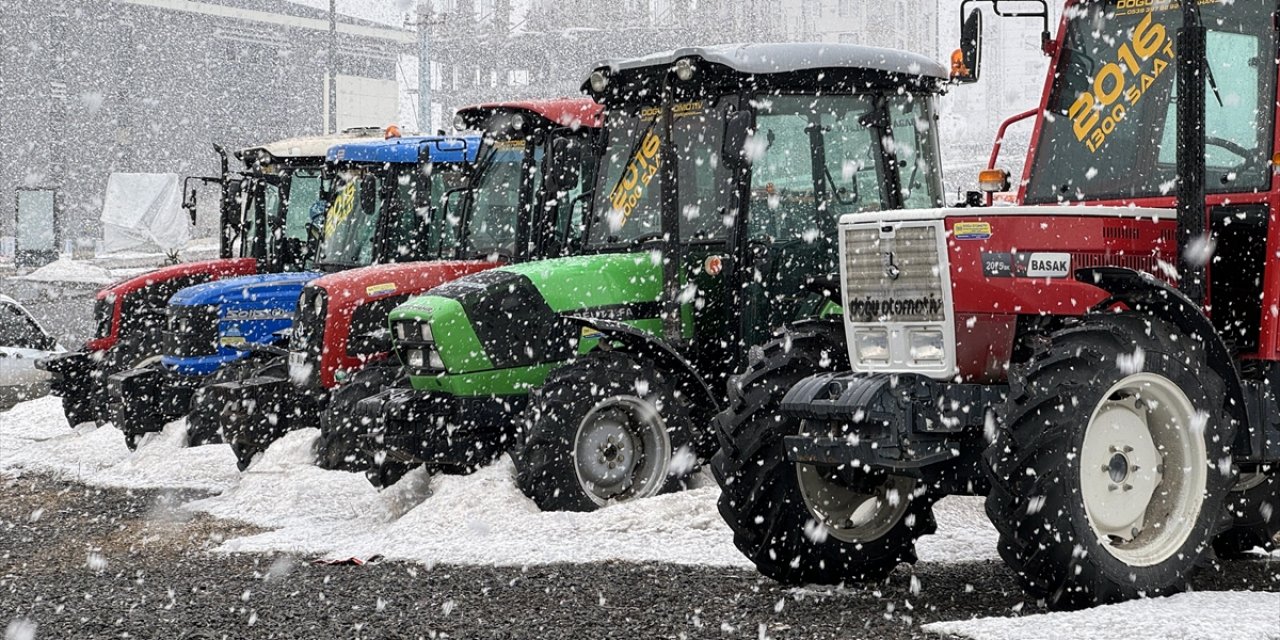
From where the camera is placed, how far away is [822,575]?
706 cm

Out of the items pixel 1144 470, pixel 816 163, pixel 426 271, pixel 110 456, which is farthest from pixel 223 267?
pixel 1144 470

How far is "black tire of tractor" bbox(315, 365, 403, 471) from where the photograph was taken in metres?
10.7

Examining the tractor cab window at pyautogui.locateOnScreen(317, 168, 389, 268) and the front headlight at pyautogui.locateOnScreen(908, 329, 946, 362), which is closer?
the front headlight at pyautogui.locateOnScreen(908, 329, 946, 362)

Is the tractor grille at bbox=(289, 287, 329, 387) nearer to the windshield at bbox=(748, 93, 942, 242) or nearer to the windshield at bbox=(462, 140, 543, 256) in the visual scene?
the windshield at bbox=(462, 140, 543, 256)

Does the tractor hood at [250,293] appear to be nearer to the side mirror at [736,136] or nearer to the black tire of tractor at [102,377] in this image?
the black tire of tractor at [102,377]

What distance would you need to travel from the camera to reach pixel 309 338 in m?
12.2

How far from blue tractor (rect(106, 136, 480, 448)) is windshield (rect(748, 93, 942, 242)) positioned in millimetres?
4478

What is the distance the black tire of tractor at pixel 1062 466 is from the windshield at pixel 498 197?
6458 millimetres

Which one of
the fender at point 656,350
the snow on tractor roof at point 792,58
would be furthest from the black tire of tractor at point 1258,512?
the snow on tractor roof at point 792,58

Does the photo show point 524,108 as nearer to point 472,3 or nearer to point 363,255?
point 363,255

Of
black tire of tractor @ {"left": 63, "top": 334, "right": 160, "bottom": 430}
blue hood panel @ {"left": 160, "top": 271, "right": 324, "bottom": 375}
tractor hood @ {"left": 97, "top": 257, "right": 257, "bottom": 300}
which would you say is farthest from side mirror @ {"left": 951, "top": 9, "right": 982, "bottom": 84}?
tractor hood @ {"left": 97, "top": 257, "right": 257, "bottom": 300}

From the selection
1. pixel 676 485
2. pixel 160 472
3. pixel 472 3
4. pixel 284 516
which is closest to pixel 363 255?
pixel 160 472

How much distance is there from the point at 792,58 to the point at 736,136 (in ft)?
2.66

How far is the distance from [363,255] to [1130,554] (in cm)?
893
